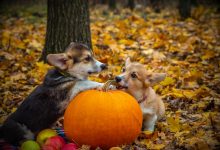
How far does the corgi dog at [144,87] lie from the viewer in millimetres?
5371

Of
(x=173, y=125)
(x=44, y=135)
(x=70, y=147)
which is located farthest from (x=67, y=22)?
(x=70, y=147)

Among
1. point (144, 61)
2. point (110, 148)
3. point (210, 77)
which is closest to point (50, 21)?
point (144, 61)

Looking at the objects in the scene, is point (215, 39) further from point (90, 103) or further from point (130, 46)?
point (90, 103)

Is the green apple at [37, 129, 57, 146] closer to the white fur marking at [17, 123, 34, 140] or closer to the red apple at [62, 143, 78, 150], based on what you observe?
the white fur marking at [17, 123, 34, 140]

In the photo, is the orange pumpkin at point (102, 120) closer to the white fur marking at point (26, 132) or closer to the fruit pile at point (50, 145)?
the fruit pile at point (50, 145)

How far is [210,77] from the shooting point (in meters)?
7.64

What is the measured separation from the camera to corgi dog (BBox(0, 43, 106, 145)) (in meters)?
4.97

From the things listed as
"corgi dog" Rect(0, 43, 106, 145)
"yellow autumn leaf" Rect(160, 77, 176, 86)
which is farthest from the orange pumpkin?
"yellow autumn leaf" Rect(160, 77, 176, 86)

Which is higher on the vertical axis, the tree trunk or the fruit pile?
the tree trunk

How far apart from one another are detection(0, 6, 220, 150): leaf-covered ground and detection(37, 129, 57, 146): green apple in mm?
1048

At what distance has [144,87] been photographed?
18.1 feet

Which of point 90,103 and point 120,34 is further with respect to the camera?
point 120,34

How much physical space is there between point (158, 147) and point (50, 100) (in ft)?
5.49

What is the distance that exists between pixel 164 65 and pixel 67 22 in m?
2.44
